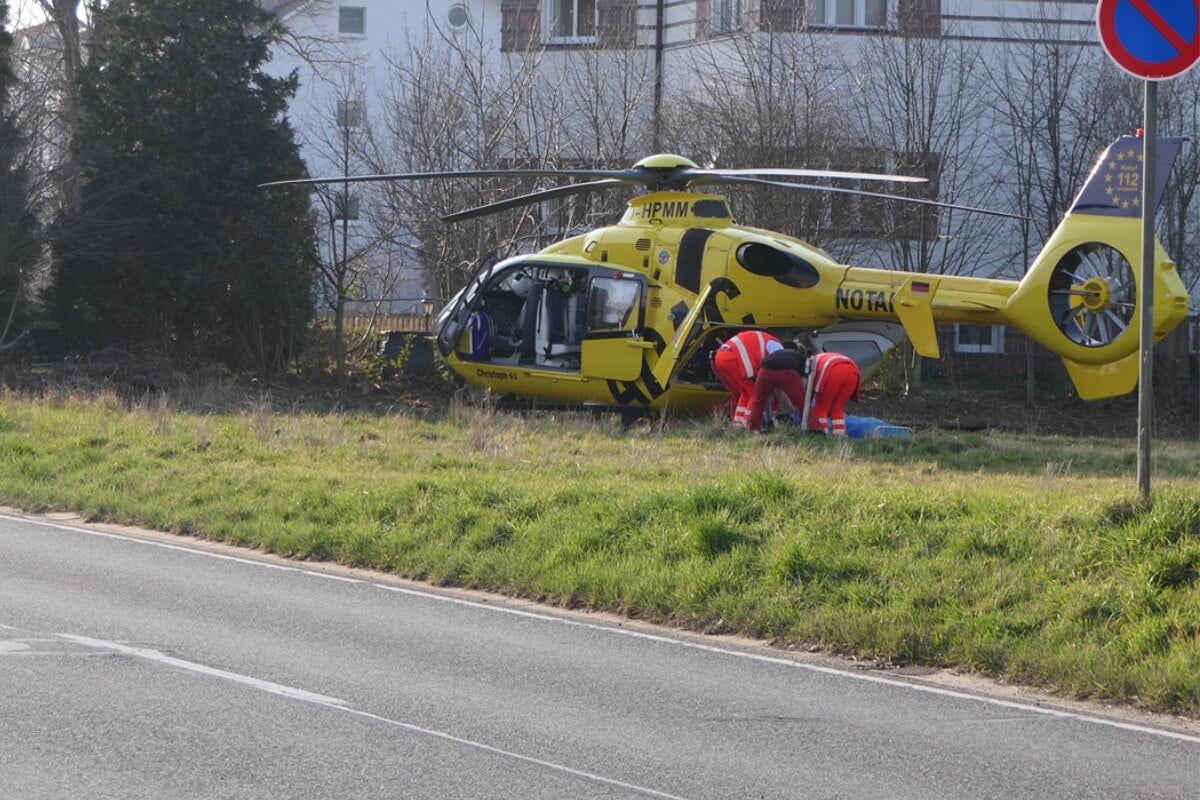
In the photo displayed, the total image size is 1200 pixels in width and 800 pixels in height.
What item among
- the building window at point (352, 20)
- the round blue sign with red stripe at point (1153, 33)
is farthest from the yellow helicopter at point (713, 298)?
the building window at point (352, 20)

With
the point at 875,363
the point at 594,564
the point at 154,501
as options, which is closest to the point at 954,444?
the point at 875,363

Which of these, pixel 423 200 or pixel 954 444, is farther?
pixel 423 200

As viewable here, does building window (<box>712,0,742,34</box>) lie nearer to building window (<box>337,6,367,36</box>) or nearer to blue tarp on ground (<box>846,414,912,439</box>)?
blue tarp on ground (<box>846,414,912,439</box>)

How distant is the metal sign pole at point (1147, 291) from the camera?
8945mm

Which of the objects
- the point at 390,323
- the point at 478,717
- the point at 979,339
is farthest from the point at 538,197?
the point at 979,339

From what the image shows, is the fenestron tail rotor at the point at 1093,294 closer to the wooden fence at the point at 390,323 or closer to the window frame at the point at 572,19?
the wooden fence at the point at 390,323

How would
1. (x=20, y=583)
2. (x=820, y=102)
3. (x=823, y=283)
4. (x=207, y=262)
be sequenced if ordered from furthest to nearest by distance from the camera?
1. (x=820, y=102)
2. (x=207, y=262)
3. (x=823, y=283)
4. (x=20, y=583)

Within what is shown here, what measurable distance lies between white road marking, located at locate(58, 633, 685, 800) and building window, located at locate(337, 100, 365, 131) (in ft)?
70.6

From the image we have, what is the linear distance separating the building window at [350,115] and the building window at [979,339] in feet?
44.8

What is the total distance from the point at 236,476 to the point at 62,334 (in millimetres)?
13671

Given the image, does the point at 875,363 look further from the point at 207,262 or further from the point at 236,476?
the point at 207,262

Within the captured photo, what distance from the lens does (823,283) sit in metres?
19.1

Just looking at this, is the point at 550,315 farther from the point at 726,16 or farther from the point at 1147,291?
the point at 1147,291

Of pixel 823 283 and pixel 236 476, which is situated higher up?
pixel 823 283
